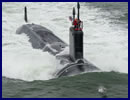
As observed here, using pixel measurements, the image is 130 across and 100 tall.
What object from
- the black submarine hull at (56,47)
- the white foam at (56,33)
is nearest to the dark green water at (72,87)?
the black submarine hull at (56,47)

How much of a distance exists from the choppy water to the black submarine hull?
38 centimetres

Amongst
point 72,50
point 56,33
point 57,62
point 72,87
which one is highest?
point 56,33

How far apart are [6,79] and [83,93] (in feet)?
13.2

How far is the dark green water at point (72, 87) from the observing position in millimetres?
11609

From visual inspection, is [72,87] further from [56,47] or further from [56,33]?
[56,33]

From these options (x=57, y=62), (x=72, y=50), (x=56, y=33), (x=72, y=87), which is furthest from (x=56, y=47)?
(x=56, y=33)

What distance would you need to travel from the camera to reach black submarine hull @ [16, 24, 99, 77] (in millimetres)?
13785

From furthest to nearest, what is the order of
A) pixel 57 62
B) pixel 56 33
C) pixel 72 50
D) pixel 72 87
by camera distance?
pixel 56 33 → pixel 57 62 → pixel 72 50 → pixel 72 87

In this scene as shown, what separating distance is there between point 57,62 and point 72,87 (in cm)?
314

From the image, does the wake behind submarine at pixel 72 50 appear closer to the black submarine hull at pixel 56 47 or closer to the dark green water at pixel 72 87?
the black submarine hull at pixel 56 47

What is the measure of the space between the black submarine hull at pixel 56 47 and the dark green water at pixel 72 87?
2.00ft

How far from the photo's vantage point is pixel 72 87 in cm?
1232

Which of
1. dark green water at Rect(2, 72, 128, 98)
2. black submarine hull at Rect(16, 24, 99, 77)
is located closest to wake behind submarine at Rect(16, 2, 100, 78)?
black submarine hull at Rect(16, 24, 99, 77)

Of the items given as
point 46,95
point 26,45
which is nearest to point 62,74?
point 46,95
